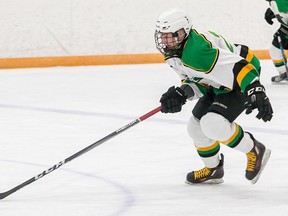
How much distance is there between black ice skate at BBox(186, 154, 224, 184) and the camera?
11.5ft

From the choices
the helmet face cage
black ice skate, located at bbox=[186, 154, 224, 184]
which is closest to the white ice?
black ice skate, located at bbox=[186, 154, 224, 184]

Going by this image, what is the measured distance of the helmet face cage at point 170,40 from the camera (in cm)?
324

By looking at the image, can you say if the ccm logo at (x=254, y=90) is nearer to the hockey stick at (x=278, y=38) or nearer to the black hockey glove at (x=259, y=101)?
the black hockey glove at (x=259, y=101)

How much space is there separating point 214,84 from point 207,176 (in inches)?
16.9

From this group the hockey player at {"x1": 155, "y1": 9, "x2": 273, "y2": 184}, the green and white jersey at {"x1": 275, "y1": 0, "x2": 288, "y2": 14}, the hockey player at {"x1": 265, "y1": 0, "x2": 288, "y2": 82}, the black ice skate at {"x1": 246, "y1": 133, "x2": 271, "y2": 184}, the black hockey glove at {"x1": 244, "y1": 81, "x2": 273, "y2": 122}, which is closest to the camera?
the black hockey glove at {"x1": 244, "y1": 81, "x2": 273, "y2": 122}

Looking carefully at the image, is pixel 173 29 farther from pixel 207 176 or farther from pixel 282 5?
pixel 282 5

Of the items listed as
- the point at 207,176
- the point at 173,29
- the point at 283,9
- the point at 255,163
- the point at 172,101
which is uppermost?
the point at 173,29

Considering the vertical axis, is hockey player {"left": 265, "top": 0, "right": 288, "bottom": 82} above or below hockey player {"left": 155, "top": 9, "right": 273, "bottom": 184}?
below

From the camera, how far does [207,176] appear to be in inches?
138

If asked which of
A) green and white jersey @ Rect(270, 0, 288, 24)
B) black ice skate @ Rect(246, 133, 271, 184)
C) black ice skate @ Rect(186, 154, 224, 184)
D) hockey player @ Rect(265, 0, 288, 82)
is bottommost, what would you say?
hockey player @ Rect(265, 0, 288, 82)

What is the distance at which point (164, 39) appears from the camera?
10.7ft

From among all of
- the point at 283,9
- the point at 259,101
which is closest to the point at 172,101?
the point at 259,101

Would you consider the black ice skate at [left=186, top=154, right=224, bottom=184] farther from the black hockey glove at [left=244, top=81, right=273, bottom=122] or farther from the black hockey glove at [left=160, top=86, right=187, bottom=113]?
the black hockey glove at [left=244, top=81, right=273, bottom=122]

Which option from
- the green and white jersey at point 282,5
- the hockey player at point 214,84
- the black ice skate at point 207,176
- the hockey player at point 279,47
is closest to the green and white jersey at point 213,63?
the hockey player at point 214,84
